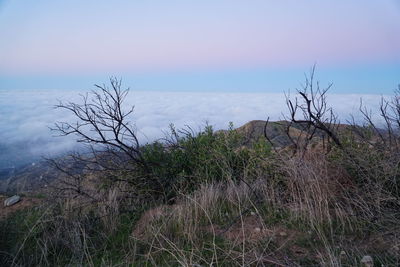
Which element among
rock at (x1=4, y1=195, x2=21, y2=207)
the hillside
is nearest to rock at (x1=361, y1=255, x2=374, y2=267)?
the hillside

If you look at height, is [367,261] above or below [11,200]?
above

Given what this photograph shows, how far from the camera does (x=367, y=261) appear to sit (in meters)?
3.36

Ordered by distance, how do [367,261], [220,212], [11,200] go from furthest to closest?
[11,200]
[220,212]
[367,261]

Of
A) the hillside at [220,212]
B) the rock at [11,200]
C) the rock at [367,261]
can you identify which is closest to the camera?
the rock at [367,261]

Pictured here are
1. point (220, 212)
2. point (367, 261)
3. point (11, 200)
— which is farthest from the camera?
point (11, 200)

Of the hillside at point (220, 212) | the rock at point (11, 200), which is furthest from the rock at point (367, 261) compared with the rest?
A: the rock at point (11, 200)

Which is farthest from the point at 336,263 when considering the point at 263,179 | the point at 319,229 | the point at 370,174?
the point at 263,179

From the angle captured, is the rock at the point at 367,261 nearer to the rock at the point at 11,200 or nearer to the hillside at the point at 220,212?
the hillside at the point at 220,212

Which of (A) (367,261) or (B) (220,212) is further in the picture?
(B) (220,212)

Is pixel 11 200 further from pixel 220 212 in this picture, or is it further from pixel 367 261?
pixel 367 261

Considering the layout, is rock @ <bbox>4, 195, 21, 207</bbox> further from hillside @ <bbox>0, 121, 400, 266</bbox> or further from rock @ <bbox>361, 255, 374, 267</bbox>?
rock @ <bbox>361, 255, 374, 267</bbox>

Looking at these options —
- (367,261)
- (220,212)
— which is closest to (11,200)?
(220,212)

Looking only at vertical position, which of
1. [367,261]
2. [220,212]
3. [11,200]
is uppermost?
[367,261]

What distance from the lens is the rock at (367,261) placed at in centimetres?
332
